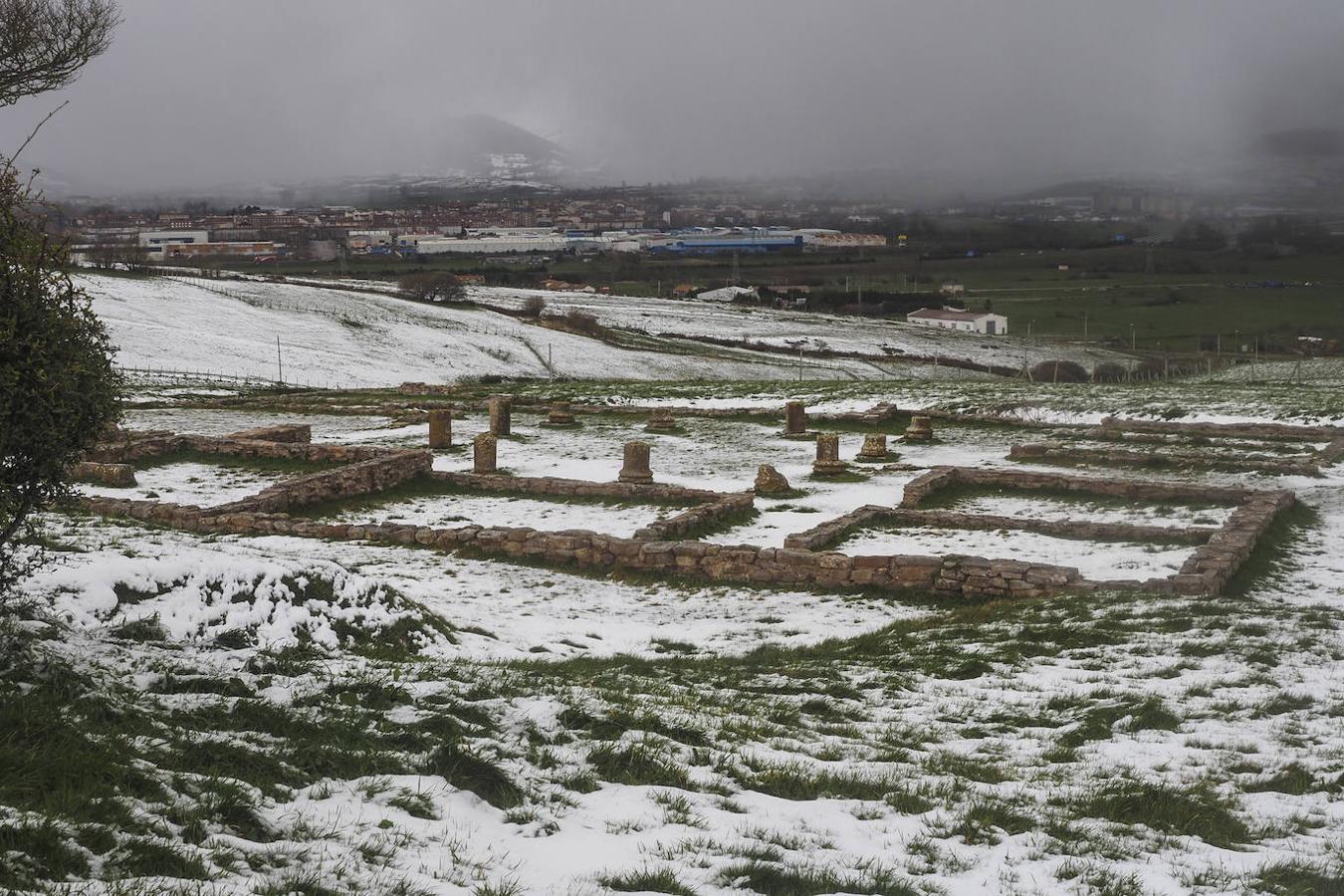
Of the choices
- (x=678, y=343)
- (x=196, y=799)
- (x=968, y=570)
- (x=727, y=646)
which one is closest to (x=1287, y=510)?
(x=968, y=570)

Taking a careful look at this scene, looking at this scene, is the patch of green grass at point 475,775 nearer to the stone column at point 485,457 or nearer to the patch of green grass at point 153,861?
the patch of green grass at point 153,861

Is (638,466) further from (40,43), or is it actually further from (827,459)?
(40,43)

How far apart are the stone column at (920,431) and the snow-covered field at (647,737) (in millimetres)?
A: 14504

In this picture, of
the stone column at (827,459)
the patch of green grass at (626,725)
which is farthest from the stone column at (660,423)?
the patch of green grass at (626,725)

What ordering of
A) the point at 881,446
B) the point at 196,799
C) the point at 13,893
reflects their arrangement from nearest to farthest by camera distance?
1. the point at 13,893
2. the point at 196,799
3. the point at 881,446

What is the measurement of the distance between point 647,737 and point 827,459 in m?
16.5

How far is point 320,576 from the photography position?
422 inches

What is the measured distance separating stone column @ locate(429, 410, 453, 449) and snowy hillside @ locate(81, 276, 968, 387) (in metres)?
27.9

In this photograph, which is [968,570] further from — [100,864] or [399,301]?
[399,301]

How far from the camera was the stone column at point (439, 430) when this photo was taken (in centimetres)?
2734

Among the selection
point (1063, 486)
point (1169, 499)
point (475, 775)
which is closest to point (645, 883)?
point (475, 775)

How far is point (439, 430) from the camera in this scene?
2738 cm

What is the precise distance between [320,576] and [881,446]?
56.1 ft

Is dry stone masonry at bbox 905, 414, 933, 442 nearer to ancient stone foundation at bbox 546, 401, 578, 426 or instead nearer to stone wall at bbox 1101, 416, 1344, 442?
stone wall at bbox 1101, 416, 1344, 442
